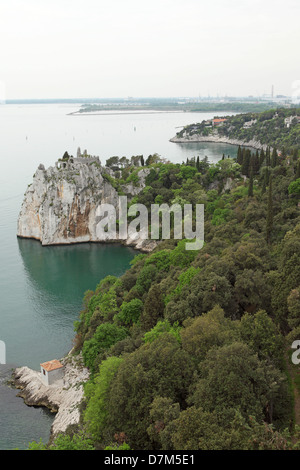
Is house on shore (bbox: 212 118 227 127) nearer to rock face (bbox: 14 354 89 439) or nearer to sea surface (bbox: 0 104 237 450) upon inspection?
sea surface (bbox: 0 104 237 450)

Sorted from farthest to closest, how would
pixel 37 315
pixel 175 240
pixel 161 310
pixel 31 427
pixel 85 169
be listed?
pixel 85 169 < pixel 175 240 < pixel 37 315 < pixel 161 310 < pixel 31 427

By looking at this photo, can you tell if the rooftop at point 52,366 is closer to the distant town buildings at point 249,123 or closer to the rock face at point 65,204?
the rock face at point 65,204

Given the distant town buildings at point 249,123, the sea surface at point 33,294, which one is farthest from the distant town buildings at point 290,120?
the sea surface at point 33,294

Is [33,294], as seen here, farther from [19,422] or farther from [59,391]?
[19,422]

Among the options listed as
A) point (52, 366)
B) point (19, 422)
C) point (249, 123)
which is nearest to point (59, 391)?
point (52, 366)

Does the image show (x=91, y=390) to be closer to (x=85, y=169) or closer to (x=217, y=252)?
(x=217, y=252)
